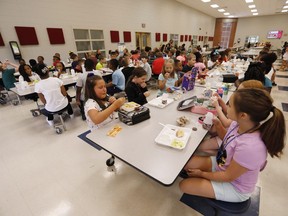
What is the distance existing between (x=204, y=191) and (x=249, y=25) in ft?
67.7

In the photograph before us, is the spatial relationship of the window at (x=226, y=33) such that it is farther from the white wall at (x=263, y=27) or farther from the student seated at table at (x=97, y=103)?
the student seated at table at (x=97, y=103)

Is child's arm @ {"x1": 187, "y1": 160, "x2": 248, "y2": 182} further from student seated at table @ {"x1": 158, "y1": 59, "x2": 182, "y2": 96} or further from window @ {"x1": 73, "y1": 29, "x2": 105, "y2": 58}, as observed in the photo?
window @ {"x1": 73, "y1": 29, "x2": 105, "y2": 58}

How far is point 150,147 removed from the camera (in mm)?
1165

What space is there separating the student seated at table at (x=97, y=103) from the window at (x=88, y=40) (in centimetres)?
591

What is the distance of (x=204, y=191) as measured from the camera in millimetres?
1049

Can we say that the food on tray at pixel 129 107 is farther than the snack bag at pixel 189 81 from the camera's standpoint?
No

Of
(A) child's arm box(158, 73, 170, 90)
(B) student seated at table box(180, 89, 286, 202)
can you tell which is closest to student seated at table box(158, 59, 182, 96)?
(A) child's arm box(158, 73, 170, 90)

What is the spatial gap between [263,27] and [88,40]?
700 inches

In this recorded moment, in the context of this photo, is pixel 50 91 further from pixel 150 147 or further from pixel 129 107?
pixel 150 147

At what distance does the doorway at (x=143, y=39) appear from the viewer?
899cm

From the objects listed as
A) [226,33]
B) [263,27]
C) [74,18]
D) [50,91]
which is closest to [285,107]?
[50,91]

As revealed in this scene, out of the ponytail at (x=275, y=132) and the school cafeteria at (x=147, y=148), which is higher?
the ponytail at (x=275, y=132)

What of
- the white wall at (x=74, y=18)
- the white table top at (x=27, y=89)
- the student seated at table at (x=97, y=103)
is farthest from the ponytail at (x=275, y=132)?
the white wall at (x=74, y=18)

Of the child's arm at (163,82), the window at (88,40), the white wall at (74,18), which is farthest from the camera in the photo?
the window at (88,40)
